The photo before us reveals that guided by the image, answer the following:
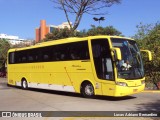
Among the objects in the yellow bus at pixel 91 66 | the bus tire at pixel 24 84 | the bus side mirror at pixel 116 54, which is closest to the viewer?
the bus side mirror at pixel 116 54

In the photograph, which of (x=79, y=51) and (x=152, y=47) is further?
(x=152, y=47)

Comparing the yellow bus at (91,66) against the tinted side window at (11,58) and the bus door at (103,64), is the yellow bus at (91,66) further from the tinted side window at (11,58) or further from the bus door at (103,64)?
the tinted side window at (11,58)

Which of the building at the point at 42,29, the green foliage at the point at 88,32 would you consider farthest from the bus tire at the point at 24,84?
the building at the point at 42,29

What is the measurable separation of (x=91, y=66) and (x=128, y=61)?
6.28ft

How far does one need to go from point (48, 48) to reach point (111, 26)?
22.4 m

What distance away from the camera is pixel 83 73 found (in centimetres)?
1684

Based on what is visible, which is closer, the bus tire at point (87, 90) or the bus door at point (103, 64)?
the bus door at point (103, 64)

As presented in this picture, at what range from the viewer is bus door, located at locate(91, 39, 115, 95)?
594 inches

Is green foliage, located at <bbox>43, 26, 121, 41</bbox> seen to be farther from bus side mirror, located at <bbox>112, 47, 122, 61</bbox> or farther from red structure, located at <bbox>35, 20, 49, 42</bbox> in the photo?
red structure, located at <bbox>35, 20, 49, 42</bbox>

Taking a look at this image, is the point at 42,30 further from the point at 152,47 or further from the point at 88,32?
the point at 152,47

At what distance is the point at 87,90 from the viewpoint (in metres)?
16.7

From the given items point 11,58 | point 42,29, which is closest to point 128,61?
point 11,58

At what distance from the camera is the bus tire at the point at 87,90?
16425mm

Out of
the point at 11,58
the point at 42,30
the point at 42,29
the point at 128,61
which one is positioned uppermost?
the point at 42,29
